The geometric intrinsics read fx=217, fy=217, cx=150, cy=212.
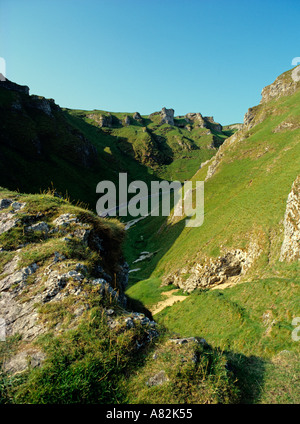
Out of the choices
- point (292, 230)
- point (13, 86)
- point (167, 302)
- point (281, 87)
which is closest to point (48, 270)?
point (292, 230)

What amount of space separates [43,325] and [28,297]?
73.6 inches

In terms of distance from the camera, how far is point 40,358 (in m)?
7.30

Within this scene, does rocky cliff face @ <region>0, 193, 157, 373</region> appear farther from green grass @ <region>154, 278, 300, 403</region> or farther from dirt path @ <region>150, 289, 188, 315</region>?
dirt path @ <region>150, 289, 188, 315</region>

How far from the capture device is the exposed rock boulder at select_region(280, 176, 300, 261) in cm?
2305

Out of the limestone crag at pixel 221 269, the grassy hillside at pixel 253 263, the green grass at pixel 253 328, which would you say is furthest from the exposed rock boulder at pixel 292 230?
the limestone crag at pixel 221 269

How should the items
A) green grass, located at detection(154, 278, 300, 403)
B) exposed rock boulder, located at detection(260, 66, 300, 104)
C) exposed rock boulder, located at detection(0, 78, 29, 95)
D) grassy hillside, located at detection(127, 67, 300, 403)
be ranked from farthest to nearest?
1. exposed rock boulder, located at detection(0, 78, 29, 95)
2. exposed rock boulder, located at detection(260, 66, 300, 104)
3. grassy hillside, located at detection(127, 67, 300, 403)
4. green grass, located at detection(154, 278, 300, 403)

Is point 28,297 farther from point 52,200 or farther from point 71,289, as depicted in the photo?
point 52,200

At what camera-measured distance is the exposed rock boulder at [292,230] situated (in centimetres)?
2305

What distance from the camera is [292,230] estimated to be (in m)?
24.2

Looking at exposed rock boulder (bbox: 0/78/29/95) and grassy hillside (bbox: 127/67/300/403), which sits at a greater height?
exposed rock boulder (bbox: 0/78/29/95)

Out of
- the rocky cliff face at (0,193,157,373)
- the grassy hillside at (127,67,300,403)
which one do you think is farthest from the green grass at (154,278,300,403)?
the rocky cliff face at (0,193,157,373)

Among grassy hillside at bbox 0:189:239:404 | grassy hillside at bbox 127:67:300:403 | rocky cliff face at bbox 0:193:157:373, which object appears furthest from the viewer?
grassy hillside at bbox 127:67:300:403

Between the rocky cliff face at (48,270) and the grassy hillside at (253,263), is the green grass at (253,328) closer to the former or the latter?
the grassy hillside at (253,263)

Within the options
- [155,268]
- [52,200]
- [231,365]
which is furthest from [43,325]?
[155,268]
